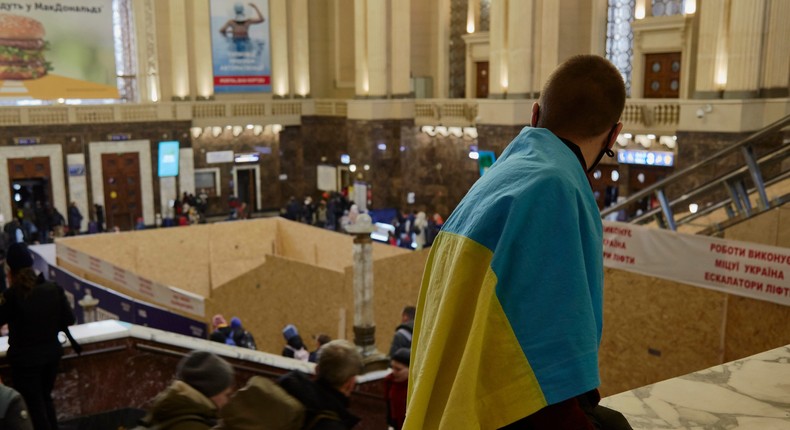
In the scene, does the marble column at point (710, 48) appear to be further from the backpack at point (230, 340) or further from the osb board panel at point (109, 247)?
the osb board panel at point (109, 247)

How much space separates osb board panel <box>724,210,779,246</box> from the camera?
7215mm

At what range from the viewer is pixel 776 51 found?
49.6 feet

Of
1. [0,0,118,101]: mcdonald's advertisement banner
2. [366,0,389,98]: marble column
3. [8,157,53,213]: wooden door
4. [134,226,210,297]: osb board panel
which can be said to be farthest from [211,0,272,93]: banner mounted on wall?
[134,226,210,297]: osb board panel

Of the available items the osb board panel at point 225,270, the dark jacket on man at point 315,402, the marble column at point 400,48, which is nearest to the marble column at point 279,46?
the marble column at point 400,48

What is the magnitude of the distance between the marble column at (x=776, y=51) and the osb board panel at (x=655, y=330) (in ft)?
31.6

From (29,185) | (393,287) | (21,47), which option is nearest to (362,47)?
(21,47)

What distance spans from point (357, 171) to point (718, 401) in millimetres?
Answer: 22199

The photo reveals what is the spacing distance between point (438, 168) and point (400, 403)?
66.4 feet

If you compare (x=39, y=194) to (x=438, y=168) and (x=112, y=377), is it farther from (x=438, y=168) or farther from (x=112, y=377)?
(x=112, y=377)

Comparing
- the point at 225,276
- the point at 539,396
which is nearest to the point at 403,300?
the point at 225,276

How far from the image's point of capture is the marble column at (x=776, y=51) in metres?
14.9

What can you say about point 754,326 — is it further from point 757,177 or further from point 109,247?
point 109,247

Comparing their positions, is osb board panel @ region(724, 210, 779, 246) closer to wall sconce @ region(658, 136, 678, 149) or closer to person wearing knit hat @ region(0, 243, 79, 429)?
person wearing knit hat @ region(0, 243, 79, 429)

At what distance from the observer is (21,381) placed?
4.90m
